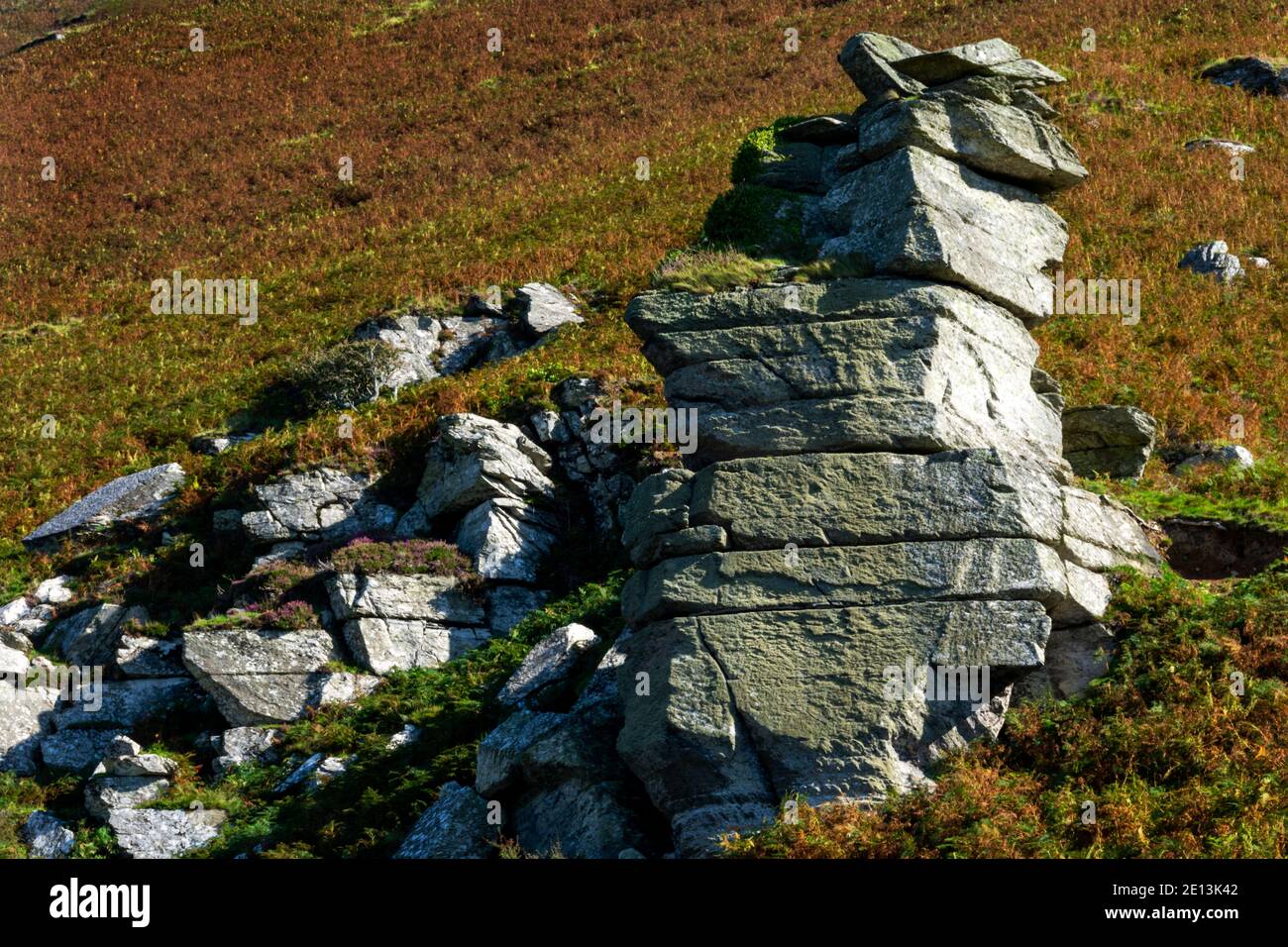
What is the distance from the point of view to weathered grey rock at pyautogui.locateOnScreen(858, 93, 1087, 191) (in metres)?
16.2

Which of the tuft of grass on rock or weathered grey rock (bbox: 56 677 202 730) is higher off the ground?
the tuft of grass on rock

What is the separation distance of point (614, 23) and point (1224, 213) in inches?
1506

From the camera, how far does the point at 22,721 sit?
17984 mm

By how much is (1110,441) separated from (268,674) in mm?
11982

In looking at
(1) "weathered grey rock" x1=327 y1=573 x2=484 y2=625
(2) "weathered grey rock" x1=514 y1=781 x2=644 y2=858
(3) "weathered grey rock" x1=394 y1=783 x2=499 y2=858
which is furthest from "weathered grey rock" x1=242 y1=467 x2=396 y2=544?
(2) "weathered grey rock" x1=514 y1=781 x2=644 y2=858

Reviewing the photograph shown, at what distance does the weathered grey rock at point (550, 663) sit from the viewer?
1451cm

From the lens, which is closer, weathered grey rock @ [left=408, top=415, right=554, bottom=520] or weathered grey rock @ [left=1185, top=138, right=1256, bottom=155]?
weathered grey rock @ [left=408, top=415, right=554, bottom=520]

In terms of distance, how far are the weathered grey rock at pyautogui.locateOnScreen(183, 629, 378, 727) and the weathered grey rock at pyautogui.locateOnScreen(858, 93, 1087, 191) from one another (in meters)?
10.1

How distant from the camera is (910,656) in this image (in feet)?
36.4

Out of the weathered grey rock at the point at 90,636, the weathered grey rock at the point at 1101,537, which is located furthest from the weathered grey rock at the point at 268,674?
the weathered grey rock at the point at 1101,537

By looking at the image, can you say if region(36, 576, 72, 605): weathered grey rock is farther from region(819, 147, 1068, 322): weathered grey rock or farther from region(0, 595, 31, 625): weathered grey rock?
region(819, 147, 1068, 322): weathered grey rock

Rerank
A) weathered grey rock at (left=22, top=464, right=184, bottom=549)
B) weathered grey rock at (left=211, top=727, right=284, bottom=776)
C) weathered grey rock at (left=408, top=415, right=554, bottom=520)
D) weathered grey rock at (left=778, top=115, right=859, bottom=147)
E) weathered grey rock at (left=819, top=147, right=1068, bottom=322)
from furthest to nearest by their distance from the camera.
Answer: weathered grey rock at (left=22, top=464, right=184, bottom=549), weathered grey rock at (left=408, top=415, right=554, bottom=520), weathered grey rock at (left=778, top=115, right=859, bottom=147), weathered grey rock at (left=211, top=727, right=284, bottom=776), weathered grey rock at (left=819, top=147, right=1068, bottom=322)

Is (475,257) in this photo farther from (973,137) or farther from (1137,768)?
(1137,768)
